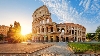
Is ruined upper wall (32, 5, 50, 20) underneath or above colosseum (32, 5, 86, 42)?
above

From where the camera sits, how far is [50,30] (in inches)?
2405

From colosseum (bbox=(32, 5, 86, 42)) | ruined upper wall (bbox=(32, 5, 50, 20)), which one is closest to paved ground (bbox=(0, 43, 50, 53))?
colosseum (bbox=(32, 5, 86, 42))

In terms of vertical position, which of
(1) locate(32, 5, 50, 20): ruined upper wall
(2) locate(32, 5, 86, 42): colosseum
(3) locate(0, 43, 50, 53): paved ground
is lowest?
(3) locate(0, 43, 50, 53): paved ground

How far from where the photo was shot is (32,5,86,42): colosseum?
2349 inches

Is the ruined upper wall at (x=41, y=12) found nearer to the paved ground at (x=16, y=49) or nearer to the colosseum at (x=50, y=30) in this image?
the colosseum at (x=50, y=30)

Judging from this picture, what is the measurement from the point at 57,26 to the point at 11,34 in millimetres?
25598

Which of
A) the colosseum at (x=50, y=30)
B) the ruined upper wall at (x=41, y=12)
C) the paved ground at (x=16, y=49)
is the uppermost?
the ruined upper wall at (x=41, y=12)

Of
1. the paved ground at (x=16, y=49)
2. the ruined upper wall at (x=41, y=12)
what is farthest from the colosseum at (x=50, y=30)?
the paved ground at (x=16, y=49)

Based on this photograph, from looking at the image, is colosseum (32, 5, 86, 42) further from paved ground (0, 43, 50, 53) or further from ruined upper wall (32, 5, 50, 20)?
paved ground (0, 43, 50, 53)

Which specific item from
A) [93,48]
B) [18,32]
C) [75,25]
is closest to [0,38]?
[18,32]

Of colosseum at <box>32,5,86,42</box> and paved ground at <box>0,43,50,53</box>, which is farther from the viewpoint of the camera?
colosseum at <box>32,5,86,42</box>

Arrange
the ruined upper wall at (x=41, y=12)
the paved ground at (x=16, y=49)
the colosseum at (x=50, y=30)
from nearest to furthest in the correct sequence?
the paved ground at (x=16, y=49) < the colosseum at (x=50, y=30) < the ruined upper wall at (x=41, y=12)

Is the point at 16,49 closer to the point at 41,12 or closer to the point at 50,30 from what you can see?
the point at 50,30

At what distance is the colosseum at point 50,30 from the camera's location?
59656 mm
